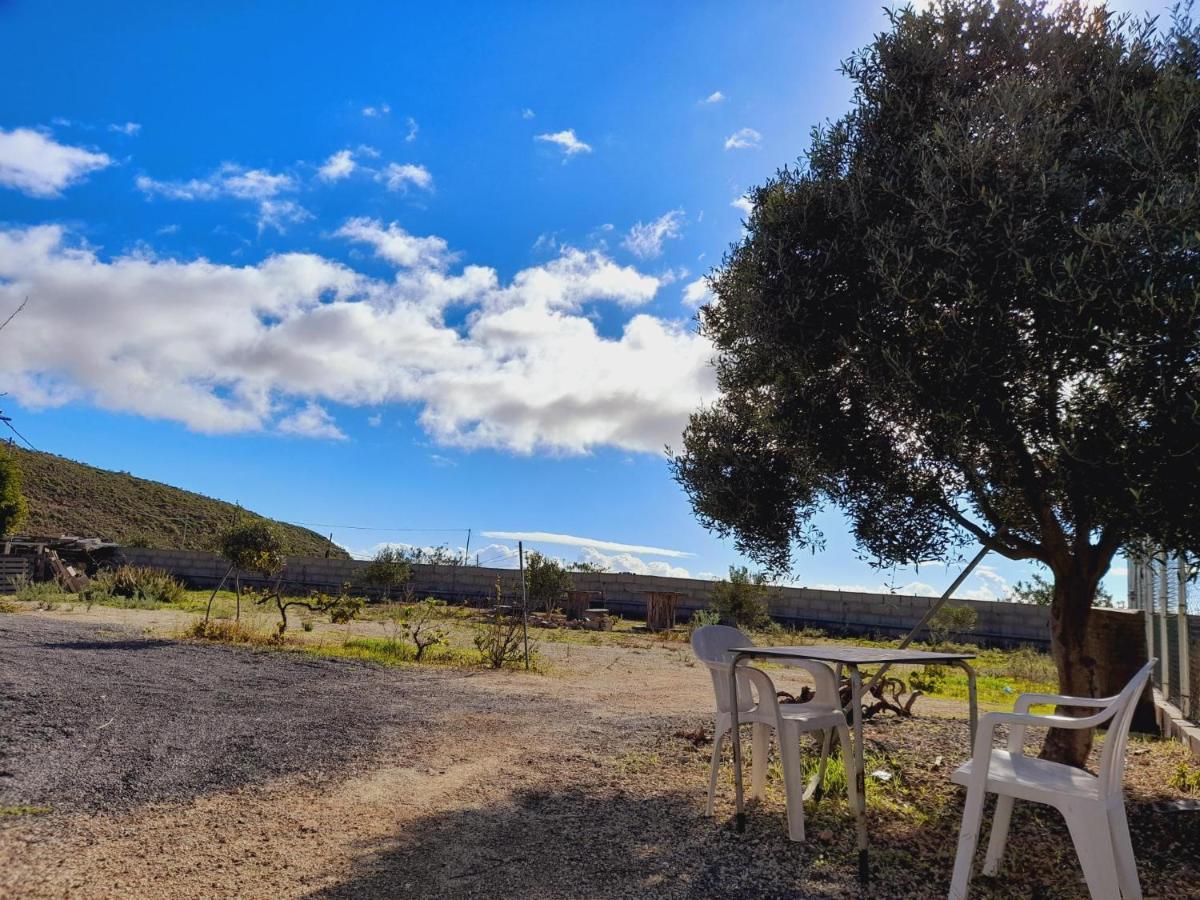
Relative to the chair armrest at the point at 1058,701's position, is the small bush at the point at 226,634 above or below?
below

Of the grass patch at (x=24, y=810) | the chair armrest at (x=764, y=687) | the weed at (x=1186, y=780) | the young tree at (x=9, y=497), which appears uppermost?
the young tree at (x=9, y=497)

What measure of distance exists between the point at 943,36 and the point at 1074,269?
7.87 ft

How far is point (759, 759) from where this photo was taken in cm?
488

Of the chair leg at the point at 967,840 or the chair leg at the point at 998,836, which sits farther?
the chair leg at the point at 998,836

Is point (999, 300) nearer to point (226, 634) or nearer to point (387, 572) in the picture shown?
point (226, 634)

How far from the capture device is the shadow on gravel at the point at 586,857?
3.54 metres

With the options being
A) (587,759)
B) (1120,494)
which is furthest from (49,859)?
(1120,494)

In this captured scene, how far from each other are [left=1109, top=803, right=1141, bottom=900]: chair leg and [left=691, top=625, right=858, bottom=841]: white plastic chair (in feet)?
3.40

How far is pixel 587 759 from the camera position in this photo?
6.13 metres

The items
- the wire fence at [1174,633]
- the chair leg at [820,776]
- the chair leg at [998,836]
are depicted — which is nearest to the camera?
the chair leg at [998,836]

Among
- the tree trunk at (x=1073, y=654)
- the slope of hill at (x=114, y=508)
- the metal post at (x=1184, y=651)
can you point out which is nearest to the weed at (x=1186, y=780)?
the tree trunk at (x=1073, y=654)

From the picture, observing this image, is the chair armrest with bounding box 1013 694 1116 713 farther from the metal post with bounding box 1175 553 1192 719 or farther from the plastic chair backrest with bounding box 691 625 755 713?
the metal post with bounding box 1175 553 1192 719

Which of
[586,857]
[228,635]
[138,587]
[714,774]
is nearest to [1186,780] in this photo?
[714,774]

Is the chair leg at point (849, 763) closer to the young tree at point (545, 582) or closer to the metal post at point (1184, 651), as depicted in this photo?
the metal post at point (1184, 651)
